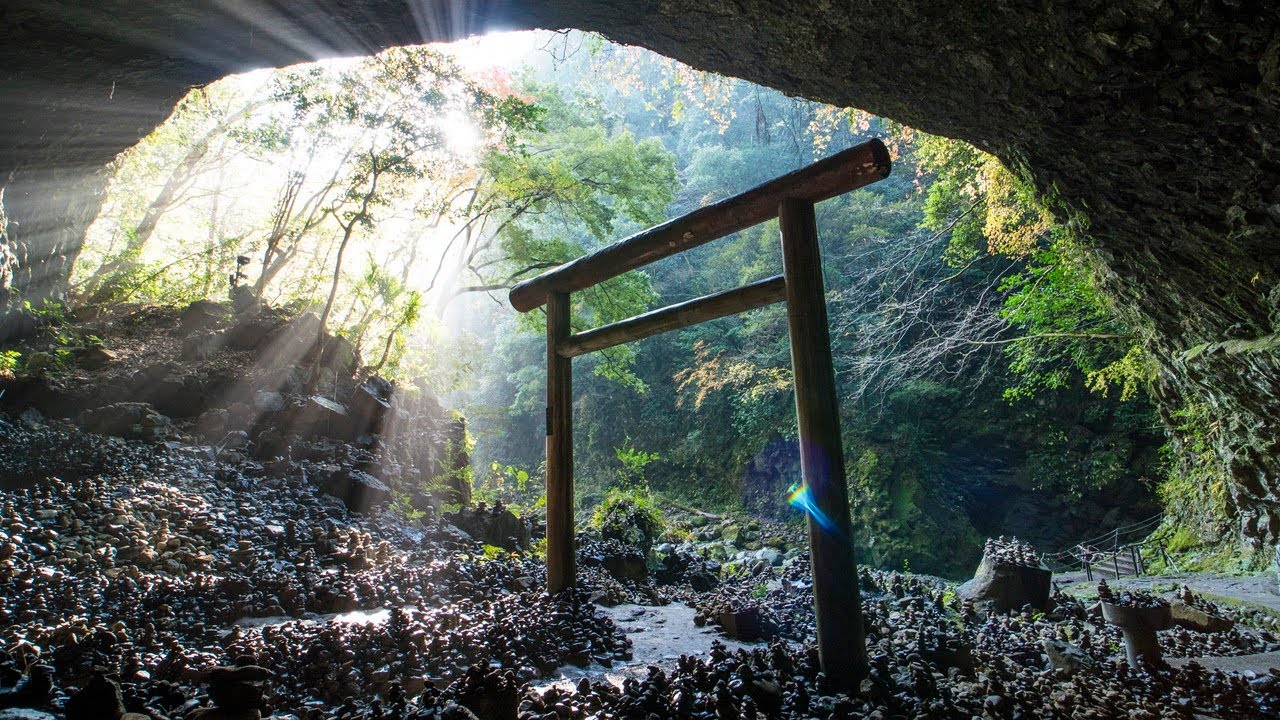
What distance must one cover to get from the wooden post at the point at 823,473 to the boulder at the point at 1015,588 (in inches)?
139

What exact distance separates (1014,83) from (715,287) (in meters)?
16.2

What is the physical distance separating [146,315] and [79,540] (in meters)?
6.68

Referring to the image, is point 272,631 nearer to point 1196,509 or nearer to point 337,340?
point 337,340

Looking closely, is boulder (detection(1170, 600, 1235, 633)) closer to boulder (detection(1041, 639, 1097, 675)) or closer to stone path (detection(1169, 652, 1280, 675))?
stone path (detection(1169, 652, 1280, 675))

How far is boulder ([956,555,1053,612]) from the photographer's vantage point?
201 inches

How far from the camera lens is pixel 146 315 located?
8961 millimetres

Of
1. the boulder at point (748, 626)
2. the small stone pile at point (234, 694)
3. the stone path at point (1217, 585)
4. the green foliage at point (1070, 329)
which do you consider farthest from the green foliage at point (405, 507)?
the green foliage at point (1070, 329)

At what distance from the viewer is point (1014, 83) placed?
3.40 m

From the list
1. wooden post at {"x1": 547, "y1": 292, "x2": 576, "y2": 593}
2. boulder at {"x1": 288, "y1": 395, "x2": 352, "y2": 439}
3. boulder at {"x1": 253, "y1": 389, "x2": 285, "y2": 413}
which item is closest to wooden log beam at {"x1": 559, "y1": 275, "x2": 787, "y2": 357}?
wooden post at {"x1": 547, "y1": 292, "x2": 576, "y2": 593}

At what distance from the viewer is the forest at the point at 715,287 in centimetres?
890

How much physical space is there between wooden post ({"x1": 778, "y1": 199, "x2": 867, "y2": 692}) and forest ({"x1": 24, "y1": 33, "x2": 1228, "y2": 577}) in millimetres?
3263

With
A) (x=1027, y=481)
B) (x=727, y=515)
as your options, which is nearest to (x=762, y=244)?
(x=727, y=515)

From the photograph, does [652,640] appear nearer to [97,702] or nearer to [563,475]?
[563,475]

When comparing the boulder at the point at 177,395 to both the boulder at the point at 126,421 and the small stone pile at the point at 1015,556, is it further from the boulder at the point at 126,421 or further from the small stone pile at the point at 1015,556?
the small stone pile at the point at 1015,556
